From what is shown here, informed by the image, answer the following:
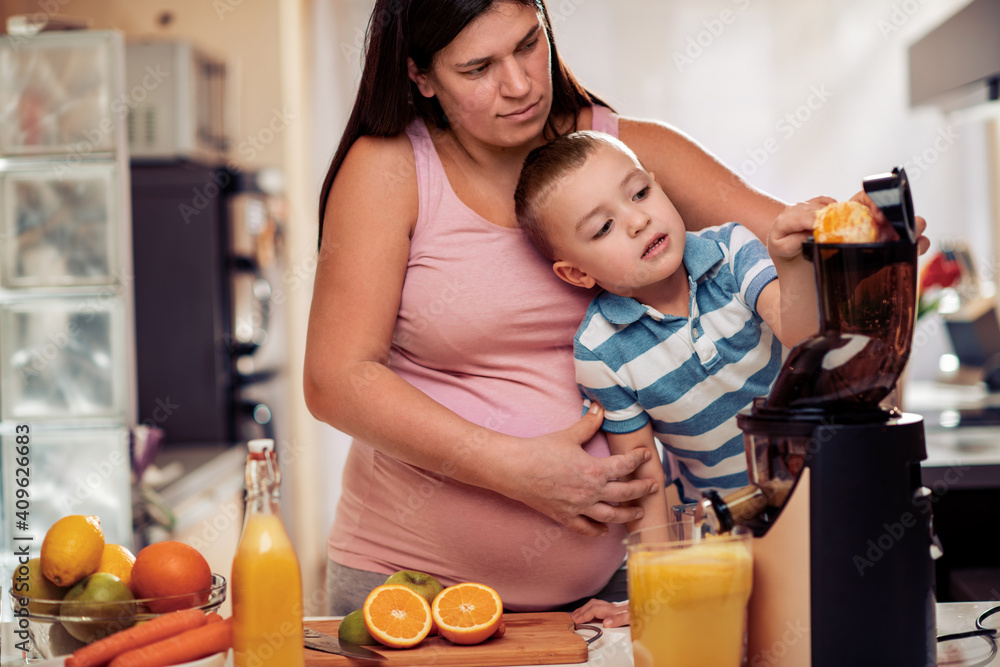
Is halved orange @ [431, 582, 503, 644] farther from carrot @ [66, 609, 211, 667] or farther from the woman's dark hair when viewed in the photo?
the woman's dark hair

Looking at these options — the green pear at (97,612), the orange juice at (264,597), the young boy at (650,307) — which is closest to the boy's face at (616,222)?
the young boy at (650,307)

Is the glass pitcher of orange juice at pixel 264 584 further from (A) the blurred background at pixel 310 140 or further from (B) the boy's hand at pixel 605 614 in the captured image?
(A) the blurred background at pixel 310 140

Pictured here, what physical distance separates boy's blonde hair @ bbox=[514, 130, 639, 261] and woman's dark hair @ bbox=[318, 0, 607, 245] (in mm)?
122

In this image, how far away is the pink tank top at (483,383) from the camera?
1.23 m

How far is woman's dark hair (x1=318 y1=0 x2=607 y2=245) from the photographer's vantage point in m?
1.15

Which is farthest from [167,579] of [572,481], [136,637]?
[572,481]

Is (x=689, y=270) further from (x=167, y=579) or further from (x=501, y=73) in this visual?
(x=167, y=579)

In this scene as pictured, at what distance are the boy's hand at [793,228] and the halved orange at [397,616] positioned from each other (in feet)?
1.75

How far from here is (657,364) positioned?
1.18 m

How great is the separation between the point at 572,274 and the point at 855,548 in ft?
1.83

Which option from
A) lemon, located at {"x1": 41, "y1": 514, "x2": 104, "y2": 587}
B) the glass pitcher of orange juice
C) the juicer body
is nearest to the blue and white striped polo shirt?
the juicer body

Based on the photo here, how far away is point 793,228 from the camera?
2.95ft

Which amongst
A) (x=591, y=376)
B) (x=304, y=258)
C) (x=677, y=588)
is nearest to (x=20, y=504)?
(x=591, y=376)

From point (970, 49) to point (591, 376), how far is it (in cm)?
154
